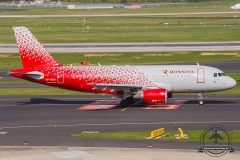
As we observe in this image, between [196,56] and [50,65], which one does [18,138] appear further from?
[196,56]

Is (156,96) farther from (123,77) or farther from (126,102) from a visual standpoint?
(123,77)

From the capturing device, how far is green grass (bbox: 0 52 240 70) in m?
97.5

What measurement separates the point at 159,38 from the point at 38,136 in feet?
285

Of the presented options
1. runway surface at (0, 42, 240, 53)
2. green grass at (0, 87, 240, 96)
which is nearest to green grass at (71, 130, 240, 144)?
green grass at (0, 87, 240, 96)

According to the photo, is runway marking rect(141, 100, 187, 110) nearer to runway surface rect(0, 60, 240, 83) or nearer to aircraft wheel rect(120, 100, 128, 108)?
aircraft wheel rect(120, 100, 128, 108)

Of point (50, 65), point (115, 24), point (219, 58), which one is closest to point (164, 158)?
point (50, 65)

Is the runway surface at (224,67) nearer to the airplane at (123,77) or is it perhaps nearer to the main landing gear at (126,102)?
the airplane at (123,77)

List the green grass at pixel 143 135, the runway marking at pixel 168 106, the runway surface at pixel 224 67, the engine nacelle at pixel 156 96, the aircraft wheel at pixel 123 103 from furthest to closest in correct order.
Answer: the runway surface at pixel 224 67 < the aircraft wheel at pixel 123 103 < the runway marking at pixel 168 106 < the engine nacelle at pixel 156 96 < the green grass at pixel 143 135

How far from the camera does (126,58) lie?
101 m

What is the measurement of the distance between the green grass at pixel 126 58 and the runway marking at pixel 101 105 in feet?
109

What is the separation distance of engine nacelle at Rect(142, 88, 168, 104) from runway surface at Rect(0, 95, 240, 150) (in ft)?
3.51

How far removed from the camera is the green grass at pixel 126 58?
97.5 meters

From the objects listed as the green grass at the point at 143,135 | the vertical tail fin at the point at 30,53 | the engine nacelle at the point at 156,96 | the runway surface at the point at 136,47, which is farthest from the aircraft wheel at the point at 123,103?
the runway surface at the point at 136,47

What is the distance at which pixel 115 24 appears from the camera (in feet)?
565
